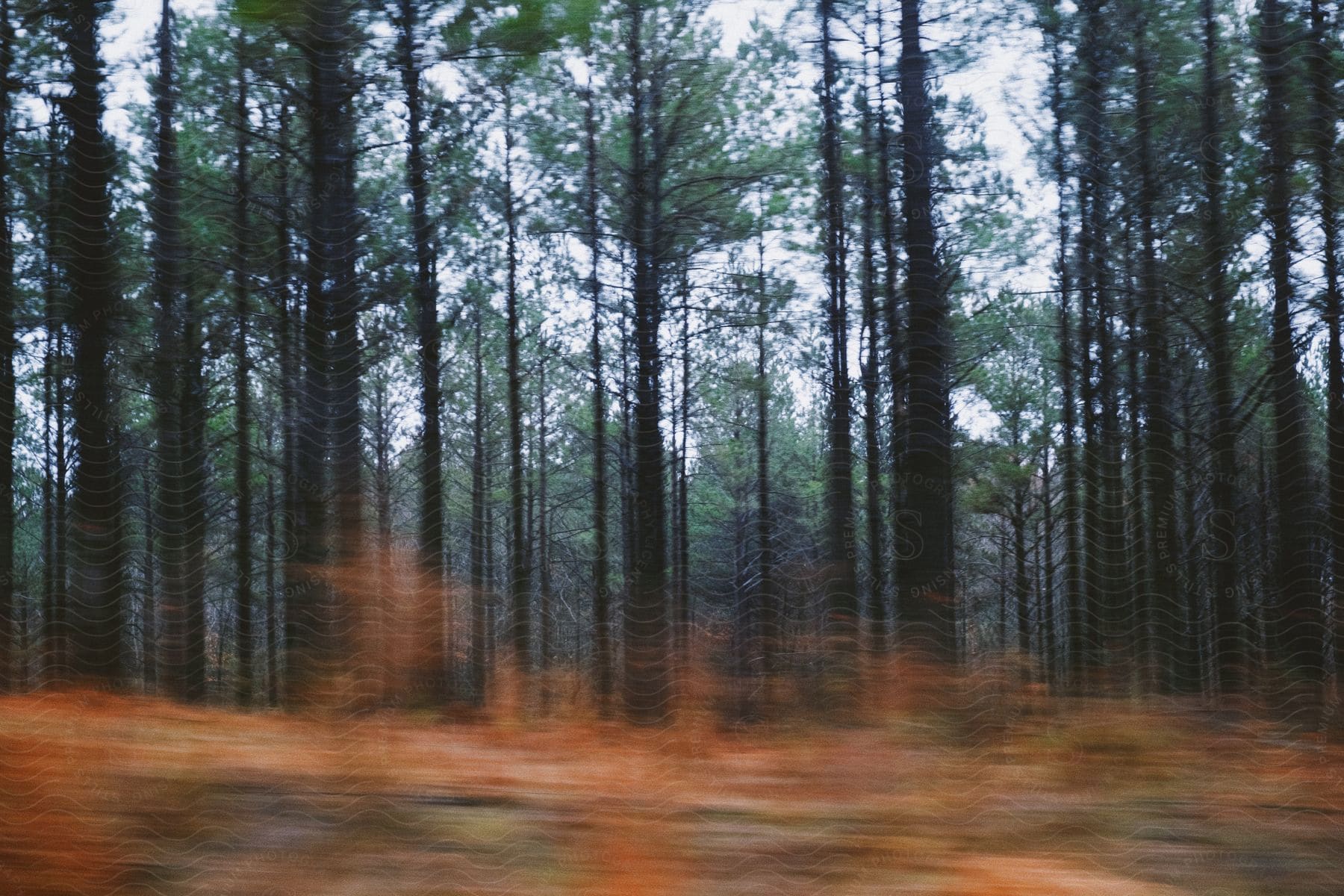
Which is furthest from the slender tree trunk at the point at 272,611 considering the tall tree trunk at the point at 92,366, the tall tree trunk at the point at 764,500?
the tall tree trunk at the point at 764,500

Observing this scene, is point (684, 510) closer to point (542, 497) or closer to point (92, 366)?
point (542, 497)

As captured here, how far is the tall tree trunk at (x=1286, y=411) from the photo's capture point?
181 inches

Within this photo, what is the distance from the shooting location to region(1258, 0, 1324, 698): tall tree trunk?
4.61m

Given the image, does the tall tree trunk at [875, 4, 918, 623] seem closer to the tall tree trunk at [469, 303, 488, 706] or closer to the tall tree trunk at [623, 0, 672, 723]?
the tall tree trunk at [623, 0, 672, 723]

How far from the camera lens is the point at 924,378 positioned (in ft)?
15.1

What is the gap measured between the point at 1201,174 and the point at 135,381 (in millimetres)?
8731

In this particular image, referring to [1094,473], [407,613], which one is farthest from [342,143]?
[1094,473]

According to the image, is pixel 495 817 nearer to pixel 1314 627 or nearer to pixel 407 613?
pixel 407 613

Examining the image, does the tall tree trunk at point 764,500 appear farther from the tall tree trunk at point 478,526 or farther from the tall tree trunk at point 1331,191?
the tall tree trunk at point 1331,191

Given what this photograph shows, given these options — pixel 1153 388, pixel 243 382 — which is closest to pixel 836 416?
pixel 1153 388

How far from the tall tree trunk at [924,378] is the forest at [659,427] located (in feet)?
0.09

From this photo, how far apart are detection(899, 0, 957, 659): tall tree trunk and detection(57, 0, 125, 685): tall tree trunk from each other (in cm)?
418

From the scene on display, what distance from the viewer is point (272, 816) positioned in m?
2.70

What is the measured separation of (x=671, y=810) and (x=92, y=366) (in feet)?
17.7
